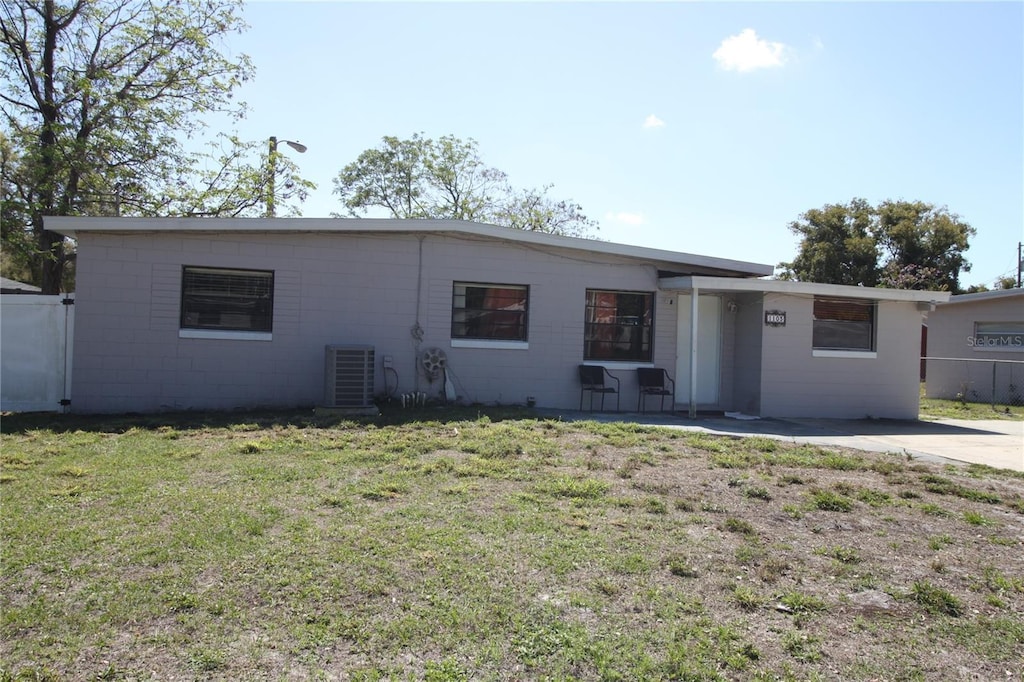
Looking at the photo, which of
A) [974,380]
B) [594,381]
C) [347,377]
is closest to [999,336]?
[974,380]

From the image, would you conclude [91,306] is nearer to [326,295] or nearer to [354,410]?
[326,295]

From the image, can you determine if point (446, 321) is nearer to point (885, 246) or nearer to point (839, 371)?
point (839, 371)

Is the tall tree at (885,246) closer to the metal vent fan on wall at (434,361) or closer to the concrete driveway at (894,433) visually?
the concrete driveway at (894,433)

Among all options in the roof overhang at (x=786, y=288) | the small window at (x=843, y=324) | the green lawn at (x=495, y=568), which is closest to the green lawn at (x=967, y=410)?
the small window at (x=843, y=324)

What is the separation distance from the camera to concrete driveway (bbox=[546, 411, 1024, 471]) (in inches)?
338

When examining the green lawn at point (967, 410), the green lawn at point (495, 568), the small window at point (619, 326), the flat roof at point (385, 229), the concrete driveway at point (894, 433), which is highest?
the flat roof at point (385, 229)

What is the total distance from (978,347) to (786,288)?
10.4 metres

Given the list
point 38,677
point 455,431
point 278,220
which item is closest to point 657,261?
point 455,431

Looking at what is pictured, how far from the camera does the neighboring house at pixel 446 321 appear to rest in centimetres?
1010

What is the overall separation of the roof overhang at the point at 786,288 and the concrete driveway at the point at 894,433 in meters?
2.21

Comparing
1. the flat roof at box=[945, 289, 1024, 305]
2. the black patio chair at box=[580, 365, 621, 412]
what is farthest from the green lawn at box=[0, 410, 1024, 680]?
the flat roof at box=[945, 289, 1024, 305]

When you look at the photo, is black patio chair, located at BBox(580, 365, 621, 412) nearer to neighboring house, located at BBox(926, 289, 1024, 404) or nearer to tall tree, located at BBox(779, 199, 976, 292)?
neighboring house, located at BBox(926, 289, 1024, 404)

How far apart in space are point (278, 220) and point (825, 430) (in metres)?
8.81

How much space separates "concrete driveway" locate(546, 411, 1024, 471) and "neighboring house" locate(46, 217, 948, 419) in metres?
0.75
